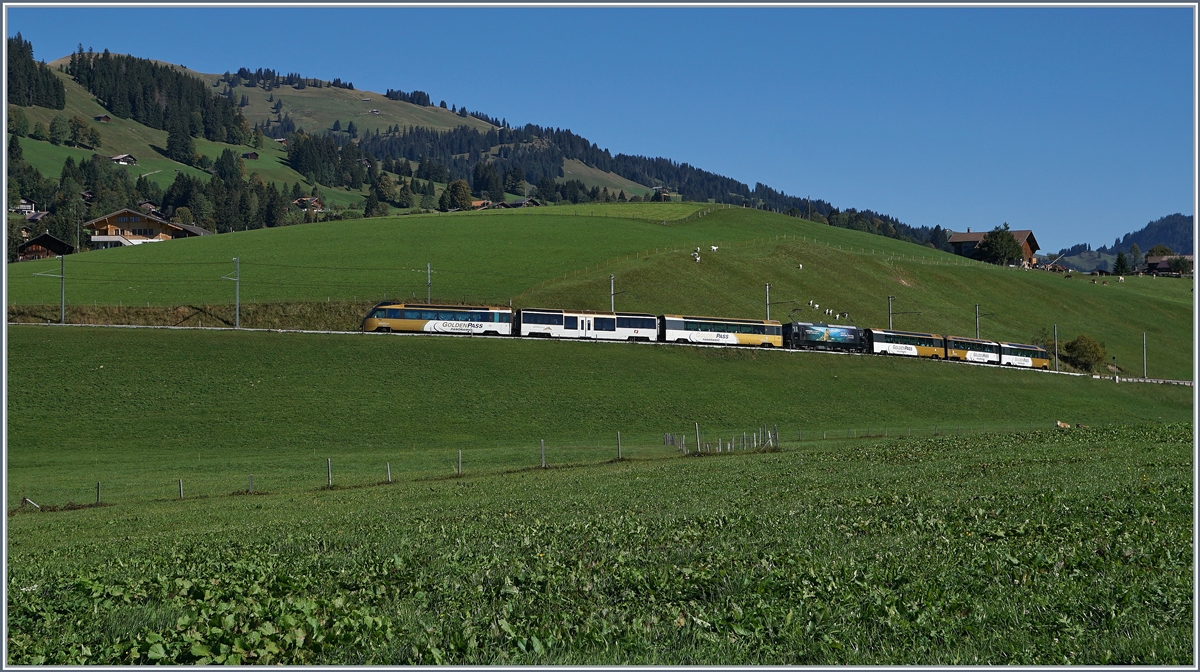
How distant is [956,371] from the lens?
10238cm

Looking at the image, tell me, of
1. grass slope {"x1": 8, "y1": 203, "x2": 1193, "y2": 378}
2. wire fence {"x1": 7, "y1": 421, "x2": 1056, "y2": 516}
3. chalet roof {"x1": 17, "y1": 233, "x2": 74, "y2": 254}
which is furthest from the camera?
chalet roof {"x1": 17, "y1": 233, "x2": 74, "y2": 254}

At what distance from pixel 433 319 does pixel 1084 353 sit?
282 ft

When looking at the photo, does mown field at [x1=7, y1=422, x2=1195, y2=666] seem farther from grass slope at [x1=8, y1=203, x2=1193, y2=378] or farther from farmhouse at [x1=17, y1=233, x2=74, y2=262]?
farmhouse at [x1=17, y1=233, x2=74, y2=262]

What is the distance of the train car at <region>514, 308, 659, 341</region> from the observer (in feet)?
322

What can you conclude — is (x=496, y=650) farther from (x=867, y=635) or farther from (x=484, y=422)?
(x=484, y=422)

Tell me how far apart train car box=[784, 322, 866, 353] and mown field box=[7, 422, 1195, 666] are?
280ft

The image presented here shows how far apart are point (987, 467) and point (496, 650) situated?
2018cm

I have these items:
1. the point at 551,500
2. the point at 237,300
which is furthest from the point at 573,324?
the point at 551,500

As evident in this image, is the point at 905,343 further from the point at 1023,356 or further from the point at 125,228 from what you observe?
the point at 125,228

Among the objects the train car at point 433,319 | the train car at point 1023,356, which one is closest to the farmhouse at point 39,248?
the train car at point 433,319

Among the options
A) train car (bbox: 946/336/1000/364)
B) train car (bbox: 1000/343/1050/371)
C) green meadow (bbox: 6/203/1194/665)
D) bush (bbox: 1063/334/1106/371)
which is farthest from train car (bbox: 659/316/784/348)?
bush (bbox: 1063/334/1106/371)

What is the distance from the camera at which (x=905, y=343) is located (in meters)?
111

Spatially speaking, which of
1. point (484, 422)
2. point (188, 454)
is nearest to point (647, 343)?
point (484, 422)

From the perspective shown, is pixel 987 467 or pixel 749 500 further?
pixel 987 467
